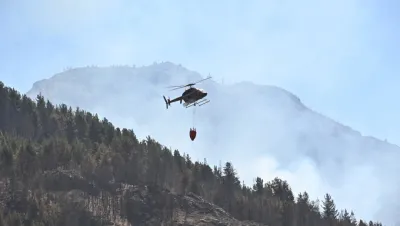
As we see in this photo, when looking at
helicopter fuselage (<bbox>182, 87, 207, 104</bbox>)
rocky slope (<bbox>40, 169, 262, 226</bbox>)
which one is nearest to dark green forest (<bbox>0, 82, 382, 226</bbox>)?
rocky slope (<bbox>40, 169, 262, 226</bbox>)

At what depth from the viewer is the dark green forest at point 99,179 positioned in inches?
5167

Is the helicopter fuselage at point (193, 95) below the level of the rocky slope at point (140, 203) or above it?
above

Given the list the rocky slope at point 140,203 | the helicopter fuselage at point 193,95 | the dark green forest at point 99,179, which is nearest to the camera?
the helicopter fuselage at point 193,95

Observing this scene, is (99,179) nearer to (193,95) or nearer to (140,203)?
(140,203)

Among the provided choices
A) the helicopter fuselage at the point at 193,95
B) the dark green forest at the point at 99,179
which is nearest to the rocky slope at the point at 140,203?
the dark green forest at the point at 99,179

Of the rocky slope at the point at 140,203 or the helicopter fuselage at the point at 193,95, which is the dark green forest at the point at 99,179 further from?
the helicopter fuselage at the point at 193,95

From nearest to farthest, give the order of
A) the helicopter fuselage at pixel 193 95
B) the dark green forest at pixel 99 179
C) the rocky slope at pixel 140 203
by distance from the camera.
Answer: the helicopter fuselage at pixel 193 95
the dark green forest at pixel 99 179
the rocky slope at pixel 140 203

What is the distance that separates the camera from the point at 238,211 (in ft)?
533

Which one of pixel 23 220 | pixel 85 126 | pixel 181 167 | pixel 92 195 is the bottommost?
pixel 23 220

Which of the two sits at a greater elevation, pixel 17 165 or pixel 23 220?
pixel 17 165

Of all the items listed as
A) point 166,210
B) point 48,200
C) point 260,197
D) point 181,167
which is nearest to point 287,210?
point 260,197

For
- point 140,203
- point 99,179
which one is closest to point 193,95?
point 140,203

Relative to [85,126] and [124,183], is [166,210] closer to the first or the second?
[124,183]

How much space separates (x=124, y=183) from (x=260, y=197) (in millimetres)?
47385
